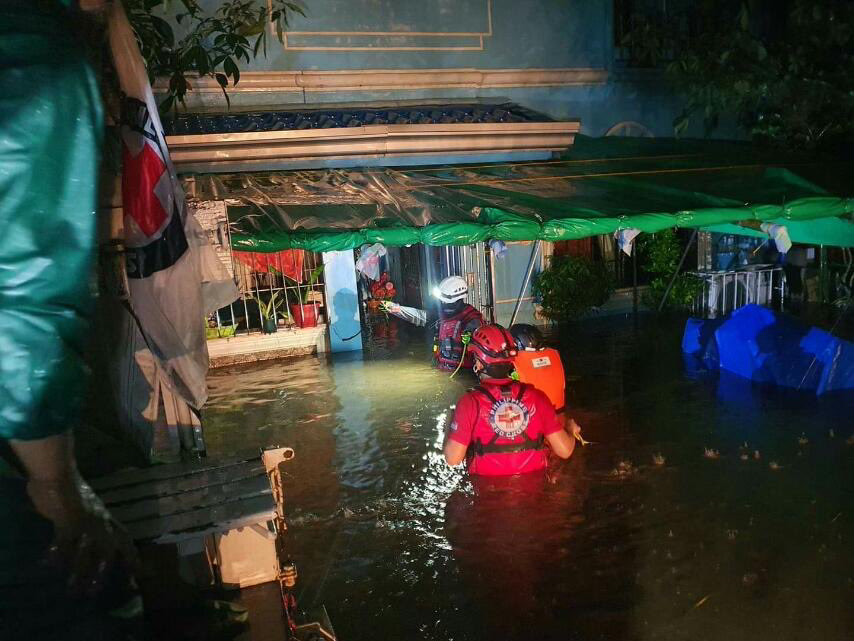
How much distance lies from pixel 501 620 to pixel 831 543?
254 cm

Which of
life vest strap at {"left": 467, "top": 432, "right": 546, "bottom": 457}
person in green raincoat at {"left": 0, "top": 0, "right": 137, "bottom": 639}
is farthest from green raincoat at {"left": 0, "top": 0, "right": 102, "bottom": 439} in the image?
life vest strap at {"left": 467, "top": 432, "right": 546, "bottom": 457}

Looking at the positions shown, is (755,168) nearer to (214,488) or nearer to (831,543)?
(831,543)

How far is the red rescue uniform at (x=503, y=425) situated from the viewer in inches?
185

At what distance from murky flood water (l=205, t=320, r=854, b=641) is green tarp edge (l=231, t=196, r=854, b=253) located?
88.7 inches

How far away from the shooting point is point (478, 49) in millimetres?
11625

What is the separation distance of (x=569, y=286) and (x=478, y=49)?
15.4ft

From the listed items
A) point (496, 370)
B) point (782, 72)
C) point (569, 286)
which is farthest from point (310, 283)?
point (782, 72)

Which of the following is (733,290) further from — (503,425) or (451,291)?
(503,425)

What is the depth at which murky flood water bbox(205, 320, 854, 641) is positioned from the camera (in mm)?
3973

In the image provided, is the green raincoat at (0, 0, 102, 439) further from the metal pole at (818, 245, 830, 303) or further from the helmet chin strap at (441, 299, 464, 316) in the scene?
the metal pole at (818, 245, 830, 303)

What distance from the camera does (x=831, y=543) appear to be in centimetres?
457

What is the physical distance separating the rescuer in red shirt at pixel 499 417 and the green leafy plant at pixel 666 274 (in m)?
9.26

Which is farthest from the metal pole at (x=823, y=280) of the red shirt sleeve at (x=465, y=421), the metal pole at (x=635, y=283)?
the red shirt sleeve at (x=465, y=421)

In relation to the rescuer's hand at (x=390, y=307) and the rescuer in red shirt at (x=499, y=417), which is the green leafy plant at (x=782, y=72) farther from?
the rescuer in red shirt at (x=499, y=417)
